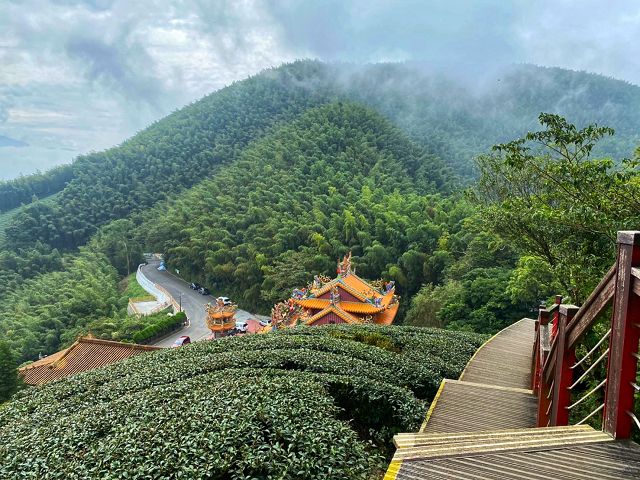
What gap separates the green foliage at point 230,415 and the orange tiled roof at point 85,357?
6.22 meters

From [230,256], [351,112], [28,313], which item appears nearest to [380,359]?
[230,256]

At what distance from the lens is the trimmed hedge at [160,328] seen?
66.2ft

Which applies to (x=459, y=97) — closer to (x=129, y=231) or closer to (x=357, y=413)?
(x=129, y=231)

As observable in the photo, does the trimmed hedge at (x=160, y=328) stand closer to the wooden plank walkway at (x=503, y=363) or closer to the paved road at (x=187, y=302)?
the paved road at (x=187, y=302)

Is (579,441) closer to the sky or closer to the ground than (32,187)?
closer to the ground

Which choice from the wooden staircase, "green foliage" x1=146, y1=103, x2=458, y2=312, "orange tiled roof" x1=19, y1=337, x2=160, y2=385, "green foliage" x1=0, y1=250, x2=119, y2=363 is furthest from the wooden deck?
"green foliage" x1=0, y1=250, x2=119, y2=363

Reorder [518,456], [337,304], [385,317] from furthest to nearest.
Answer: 1. [385,317]
2. [337,304]
3. [518,456]

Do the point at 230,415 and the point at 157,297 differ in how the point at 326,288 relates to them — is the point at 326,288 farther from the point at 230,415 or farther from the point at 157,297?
the point at 157,297

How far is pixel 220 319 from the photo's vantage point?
21250 millimetres

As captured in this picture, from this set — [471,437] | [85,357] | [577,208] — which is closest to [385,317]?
[85,357]

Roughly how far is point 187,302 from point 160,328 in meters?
7.77

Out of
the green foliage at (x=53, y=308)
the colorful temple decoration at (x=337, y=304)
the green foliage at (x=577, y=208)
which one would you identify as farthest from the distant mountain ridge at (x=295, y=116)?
the green foliage at (x=577, y=208)

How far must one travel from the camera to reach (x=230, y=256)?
101 feet

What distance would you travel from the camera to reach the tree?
11.0m
